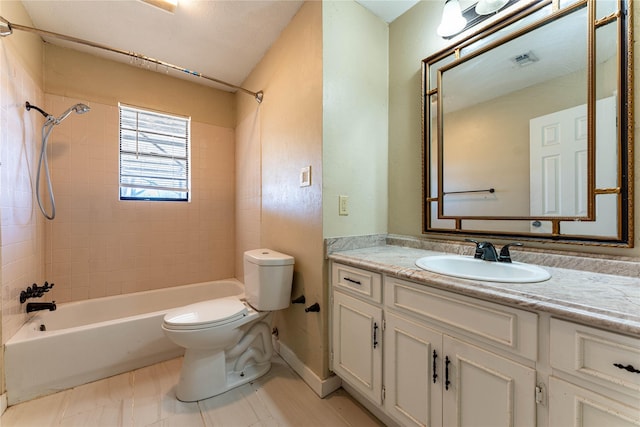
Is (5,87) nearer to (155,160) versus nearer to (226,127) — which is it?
(155,160)

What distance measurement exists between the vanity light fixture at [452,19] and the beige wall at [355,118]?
1.47ft

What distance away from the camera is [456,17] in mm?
1368

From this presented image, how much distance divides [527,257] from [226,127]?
2.79 m

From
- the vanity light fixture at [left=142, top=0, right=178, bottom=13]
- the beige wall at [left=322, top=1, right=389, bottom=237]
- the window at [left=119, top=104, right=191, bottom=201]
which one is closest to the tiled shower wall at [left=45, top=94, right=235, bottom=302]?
the window at [left=119, top=104, right=191, bottom=201]

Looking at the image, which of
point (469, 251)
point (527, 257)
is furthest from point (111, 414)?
point (527, 257)

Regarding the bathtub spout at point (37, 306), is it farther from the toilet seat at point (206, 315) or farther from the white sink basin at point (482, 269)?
the white sink basin at point (482, 269)

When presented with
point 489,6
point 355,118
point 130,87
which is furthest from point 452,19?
point 130,87

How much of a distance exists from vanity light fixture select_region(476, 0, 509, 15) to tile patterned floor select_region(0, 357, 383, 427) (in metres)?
2.16

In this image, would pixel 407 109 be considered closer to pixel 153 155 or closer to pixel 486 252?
pixel 486 252

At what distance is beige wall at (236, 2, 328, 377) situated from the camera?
59.6 inches

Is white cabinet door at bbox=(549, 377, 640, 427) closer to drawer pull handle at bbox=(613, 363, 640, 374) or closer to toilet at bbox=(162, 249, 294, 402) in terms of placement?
drawer pull handle at bbox=(613, 363, 640, 374)

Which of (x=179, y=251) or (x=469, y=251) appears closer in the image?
(x=469, y=251)

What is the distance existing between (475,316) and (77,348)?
220 centimetres

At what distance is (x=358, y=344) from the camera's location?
4.23 feet
